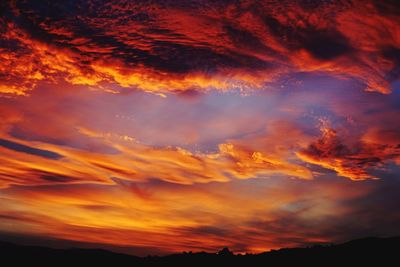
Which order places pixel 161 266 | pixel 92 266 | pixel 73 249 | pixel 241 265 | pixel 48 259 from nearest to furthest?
1. pixel 241 265
2. pixel 161 266
3. pixel 92 266
4. pixel 48 259
5. pixel 73 249

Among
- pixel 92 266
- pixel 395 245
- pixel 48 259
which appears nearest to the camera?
pixel 395 245

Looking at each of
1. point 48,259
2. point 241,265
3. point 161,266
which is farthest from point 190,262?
point 48,259

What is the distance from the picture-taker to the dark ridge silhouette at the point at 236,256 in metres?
24.4

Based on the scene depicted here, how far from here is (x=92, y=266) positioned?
3341cm

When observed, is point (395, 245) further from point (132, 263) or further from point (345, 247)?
point (132, 263)

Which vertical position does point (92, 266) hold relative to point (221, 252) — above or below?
below

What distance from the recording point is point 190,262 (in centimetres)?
3086

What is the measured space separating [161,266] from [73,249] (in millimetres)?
16372

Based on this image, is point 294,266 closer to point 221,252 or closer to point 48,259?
point 221,252

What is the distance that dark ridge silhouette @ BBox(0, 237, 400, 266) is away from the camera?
2439cm

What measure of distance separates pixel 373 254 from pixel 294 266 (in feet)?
17.4

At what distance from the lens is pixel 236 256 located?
1209 inches

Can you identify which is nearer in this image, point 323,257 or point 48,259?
point 323,257

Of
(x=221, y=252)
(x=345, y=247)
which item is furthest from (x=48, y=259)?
(x=345, y=247)
